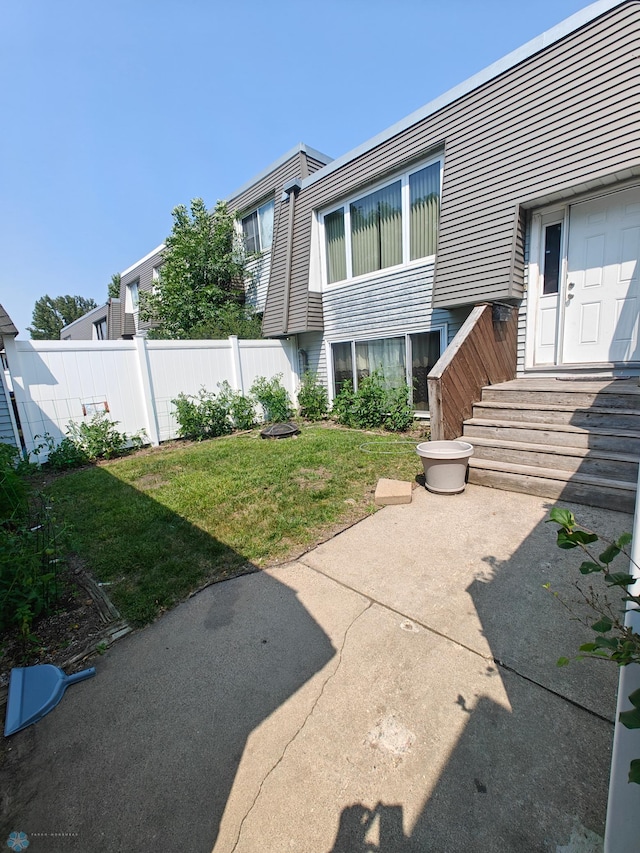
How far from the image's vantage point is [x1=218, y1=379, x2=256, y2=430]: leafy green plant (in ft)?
28.2

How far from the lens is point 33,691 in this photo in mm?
1959

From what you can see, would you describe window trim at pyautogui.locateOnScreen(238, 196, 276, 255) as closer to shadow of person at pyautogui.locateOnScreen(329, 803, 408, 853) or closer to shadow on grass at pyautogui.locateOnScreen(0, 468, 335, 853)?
shadow on grass at pyautogui.locateOnScreen(0, 468, 335, 853)

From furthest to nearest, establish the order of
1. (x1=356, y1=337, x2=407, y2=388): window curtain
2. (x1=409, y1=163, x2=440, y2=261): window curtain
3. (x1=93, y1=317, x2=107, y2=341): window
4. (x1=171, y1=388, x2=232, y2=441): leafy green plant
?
1. (x1=93, y1=317, x2=107, y2=341): window
2. (x1=171, y1=388, x2=232, y2=441): leafy green plant
3. (x1=356, y1=337, x2=407, y2=388): window curtain
4. (x1=409, y1=163, x2=440, y2=261): window curtain

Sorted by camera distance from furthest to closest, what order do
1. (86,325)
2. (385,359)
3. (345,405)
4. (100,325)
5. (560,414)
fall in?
(86,325), (100,325), (345,405), (385,359), (560,414)

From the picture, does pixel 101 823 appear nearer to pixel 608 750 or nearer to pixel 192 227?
pixel 608 750

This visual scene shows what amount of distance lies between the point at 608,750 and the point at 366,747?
956 mm

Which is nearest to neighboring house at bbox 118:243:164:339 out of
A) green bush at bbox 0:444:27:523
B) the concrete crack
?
green bush at bbox 0:444:27:523

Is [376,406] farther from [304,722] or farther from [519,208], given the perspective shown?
[304,722]

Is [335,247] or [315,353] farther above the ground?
[335,247]

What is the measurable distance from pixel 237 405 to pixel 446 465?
18.9 feet

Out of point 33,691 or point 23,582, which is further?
point 23,582

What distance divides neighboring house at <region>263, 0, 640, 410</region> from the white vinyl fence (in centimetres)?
322

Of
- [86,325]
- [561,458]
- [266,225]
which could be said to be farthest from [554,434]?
[86,325]

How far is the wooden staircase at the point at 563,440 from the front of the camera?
3.62 metres
